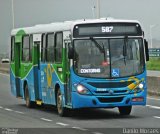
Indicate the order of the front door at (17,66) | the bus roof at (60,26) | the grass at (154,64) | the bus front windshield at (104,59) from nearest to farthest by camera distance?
the bus front windshield at (104,59) < the bus roof at (60,26) < the front door at (17,66) < the grass at (154,64)

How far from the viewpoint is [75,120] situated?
19375 mm

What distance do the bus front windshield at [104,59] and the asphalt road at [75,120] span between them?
128 centimetres

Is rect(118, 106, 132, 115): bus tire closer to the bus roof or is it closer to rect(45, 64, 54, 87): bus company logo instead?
rect(45, 64, 54, 87): bus company logo

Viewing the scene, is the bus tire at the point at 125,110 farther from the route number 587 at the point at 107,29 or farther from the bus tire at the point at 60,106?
the route number 587 at the point at 107,29

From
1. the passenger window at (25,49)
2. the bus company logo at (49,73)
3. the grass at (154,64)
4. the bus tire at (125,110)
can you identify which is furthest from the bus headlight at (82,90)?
the grass at (154,64)

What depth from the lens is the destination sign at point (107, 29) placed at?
19.5m

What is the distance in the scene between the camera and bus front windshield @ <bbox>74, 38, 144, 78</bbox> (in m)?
19.3

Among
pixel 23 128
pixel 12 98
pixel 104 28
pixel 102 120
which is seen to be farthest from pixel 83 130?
pixel 12 98

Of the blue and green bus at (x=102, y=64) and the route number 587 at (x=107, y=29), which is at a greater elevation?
the route number 587 at (x=107, y=29)

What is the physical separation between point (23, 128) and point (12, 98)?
16.0m

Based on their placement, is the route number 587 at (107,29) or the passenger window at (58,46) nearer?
the route number 587 at (107,29)

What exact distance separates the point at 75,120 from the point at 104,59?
185 cm

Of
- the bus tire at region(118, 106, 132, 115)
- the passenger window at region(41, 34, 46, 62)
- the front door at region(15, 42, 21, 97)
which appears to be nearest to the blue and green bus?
the bus tire at region(118, 106, 132, 115)

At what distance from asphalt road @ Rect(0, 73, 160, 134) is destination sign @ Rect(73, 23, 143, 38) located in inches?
92.7
